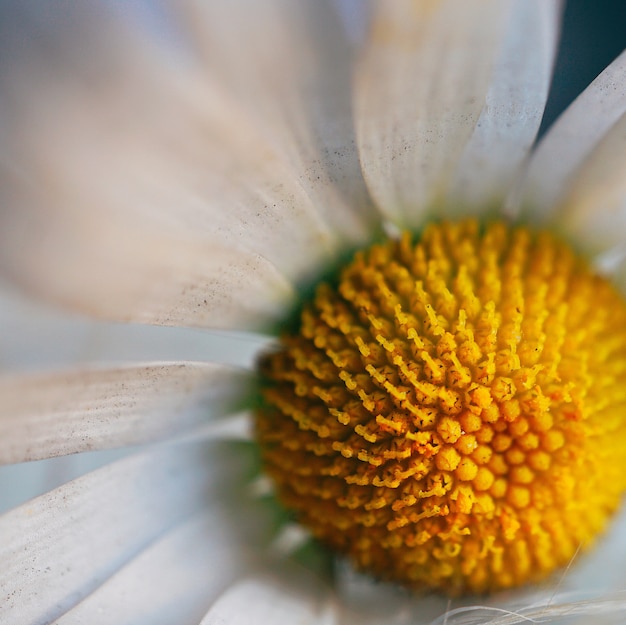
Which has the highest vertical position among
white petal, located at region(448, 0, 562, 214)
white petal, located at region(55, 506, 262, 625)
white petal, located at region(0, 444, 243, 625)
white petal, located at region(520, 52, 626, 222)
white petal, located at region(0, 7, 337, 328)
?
→ white petal, located at region(0, 7, 337, 328)

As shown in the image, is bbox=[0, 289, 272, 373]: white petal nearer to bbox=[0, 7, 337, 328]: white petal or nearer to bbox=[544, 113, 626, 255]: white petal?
bbox=[0, 7, 337, 328]: white petal

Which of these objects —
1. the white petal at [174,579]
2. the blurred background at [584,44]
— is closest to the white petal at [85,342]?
the white petal at [174,579]

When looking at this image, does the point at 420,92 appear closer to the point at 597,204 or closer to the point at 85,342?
the point at 597,204

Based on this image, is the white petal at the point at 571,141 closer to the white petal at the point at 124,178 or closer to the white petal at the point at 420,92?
the white petal at the point at 420,92

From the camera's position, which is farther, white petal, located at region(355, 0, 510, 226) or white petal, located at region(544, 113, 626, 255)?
white petal, located at region(544, 113, 626, 255)

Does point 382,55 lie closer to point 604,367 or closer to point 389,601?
point 604,367

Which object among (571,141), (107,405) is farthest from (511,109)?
(107,405)

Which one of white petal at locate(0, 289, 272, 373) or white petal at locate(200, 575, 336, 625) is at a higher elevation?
white petal at locate(0, 289, 272, 373)

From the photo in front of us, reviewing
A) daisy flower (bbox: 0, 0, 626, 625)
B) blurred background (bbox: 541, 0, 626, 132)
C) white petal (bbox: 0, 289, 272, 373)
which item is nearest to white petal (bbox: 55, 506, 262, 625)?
daisy flower (bbox: 0, 0, 626, 625)
